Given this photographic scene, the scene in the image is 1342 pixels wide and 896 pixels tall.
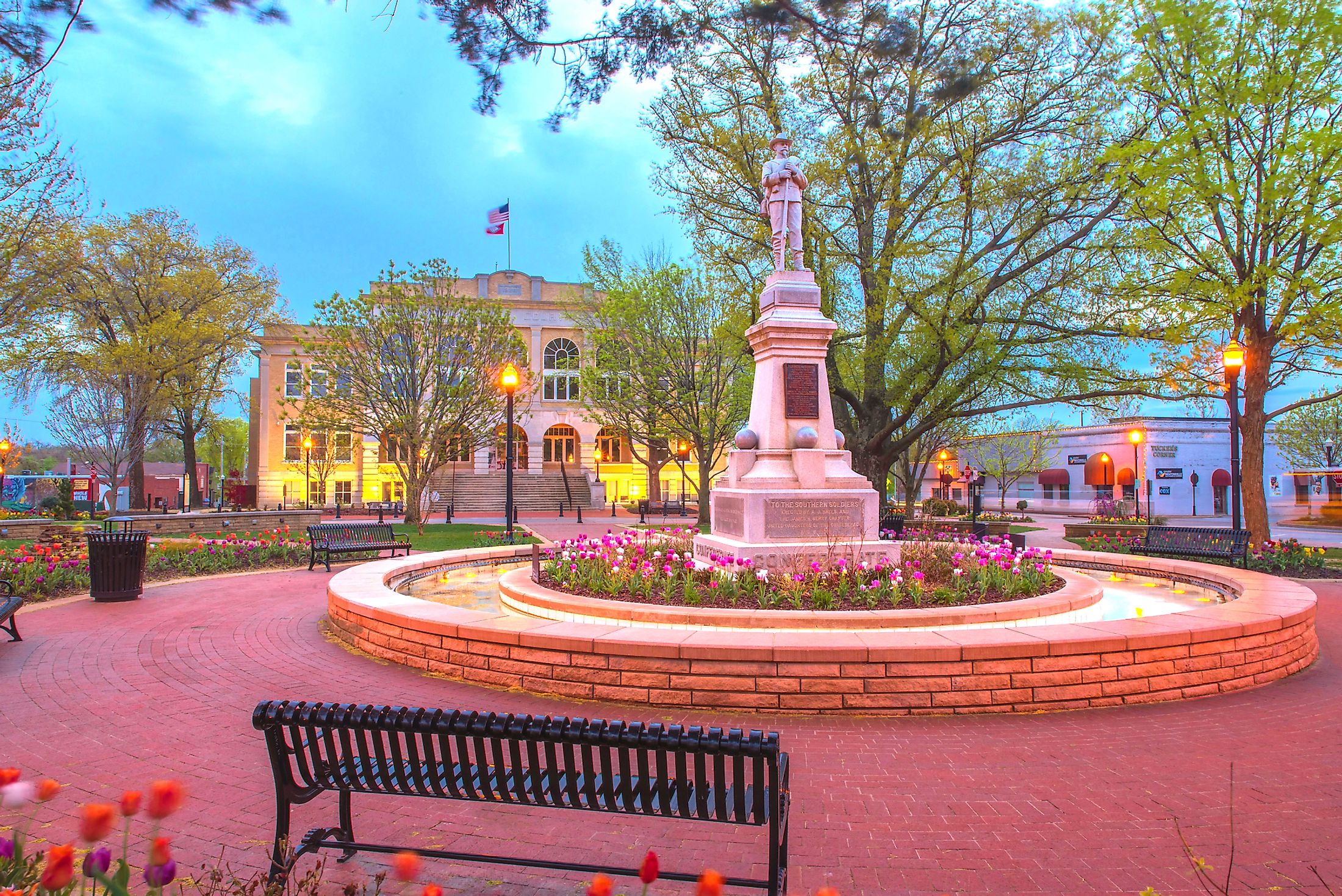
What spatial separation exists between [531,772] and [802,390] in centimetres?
720

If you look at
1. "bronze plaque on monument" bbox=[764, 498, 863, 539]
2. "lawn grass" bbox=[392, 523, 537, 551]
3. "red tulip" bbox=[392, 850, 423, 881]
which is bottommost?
"lawn grass" bbox=[392, 523, 537, 551]

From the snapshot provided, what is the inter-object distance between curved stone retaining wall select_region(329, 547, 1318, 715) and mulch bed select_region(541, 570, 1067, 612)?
101 cm

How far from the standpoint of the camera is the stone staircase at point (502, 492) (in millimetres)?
40719

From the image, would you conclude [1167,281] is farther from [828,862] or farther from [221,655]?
[221,655]

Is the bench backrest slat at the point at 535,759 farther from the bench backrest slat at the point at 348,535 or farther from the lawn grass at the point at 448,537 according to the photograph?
the lawn grass at the point at 448,537

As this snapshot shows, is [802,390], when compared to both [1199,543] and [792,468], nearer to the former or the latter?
[792,468]

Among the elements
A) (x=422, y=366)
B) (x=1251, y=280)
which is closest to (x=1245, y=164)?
(x=1251, y=280)

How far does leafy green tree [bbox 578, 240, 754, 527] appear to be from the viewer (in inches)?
1075

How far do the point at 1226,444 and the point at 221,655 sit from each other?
52260 mm

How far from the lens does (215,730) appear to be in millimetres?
5160

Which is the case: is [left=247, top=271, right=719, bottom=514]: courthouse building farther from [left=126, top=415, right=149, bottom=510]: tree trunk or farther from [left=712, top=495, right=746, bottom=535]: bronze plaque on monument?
[left=712, top=495, right=746, bottom=535]: bronze plaque on monument

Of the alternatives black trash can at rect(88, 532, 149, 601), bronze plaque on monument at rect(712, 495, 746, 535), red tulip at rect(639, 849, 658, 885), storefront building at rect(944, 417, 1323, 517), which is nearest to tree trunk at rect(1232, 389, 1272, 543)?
bronze plaque on monument at rect(712, 495, 746, 535)

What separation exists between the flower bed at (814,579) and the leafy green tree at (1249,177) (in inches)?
337

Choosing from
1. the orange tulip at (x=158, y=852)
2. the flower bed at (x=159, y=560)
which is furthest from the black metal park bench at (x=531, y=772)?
the flower bed at (x=159, y=560)
